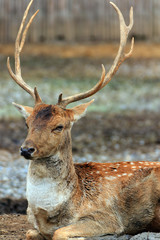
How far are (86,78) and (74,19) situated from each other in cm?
408

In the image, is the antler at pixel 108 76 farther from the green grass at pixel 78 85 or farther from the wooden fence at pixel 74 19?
the wooden fence at pixel 74 19

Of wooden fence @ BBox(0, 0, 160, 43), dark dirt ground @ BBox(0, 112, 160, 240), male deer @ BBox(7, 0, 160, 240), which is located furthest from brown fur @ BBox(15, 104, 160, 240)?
wooden fence @ BBox(0, 0, 160, 43)

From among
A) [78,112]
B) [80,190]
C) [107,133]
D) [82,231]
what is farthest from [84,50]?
[82,231]

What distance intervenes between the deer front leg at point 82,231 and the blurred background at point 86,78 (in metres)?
2.34

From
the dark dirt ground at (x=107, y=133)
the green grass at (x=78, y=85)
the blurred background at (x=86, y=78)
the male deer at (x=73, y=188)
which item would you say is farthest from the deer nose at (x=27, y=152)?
the green grass at (x=78, y=85)

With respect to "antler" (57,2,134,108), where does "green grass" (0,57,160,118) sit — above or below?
below

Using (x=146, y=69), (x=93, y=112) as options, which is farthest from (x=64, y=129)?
(x=146, y=69)

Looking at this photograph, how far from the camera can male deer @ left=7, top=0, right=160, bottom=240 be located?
17.6ft

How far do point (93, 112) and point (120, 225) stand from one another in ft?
29.0

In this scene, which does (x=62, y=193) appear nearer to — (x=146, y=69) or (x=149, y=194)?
(x=149, y=194)

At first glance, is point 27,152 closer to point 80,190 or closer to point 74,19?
point 80,190

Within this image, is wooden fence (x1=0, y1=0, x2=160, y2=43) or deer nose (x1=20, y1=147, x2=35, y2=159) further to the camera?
wooden fence (x1=0, y1=0, x2=160, y2=43)

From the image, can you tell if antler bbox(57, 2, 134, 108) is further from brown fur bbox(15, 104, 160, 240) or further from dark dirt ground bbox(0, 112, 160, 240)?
dark dirt ground bbox(0, 112, 160, 240)

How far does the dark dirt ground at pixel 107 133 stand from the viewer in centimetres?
1117
